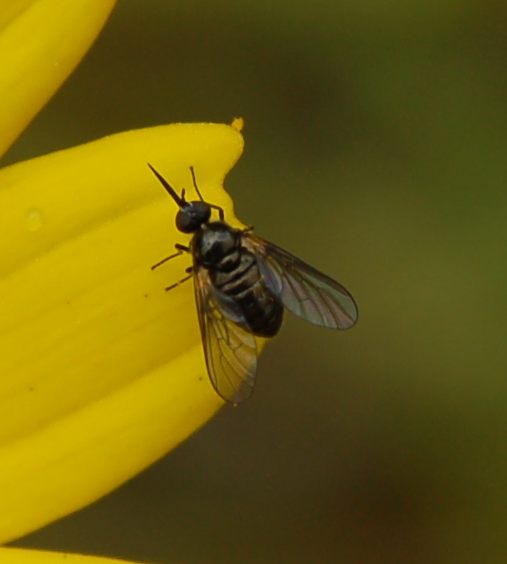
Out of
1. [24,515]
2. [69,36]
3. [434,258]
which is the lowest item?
[24,515]

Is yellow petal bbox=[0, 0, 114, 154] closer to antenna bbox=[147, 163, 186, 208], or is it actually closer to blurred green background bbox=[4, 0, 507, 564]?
antenna bbox=[147, 163, 186, 208]

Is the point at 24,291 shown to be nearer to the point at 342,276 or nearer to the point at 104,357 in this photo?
the point at 104,357

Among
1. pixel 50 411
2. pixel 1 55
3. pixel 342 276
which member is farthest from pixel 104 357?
pixel 342 276

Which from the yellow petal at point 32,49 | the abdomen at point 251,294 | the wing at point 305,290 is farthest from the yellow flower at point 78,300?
the wing at point 305,290

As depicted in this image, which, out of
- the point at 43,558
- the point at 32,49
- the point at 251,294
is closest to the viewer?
the point at 43,558

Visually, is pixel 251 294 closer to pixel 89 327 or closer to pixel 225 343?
pixel 225 343

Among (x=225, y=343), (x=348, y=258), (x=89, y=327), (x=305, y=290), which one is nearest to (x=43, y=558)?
(x=89, y=327)

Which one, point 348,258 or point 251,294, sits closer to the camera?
point 251,294
